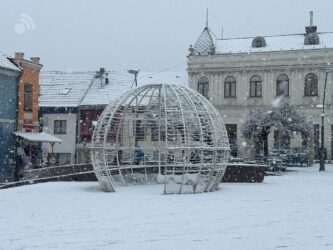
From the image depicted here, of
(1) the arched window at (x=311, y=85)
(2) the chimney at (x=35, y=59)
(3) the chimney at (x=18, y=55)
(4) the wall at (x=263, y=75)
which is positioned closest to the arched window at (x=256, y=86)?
(4) the wall at (x=263, y=75)

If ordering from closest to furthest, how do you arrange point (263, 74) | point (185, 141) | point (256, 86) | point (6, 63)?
point (185, 141)
point (6, 63)
point (263, 74)
point (256, 86)

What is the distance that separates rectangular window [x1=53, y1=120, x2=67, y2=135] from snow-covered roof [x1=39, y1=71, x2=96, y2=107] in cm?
119

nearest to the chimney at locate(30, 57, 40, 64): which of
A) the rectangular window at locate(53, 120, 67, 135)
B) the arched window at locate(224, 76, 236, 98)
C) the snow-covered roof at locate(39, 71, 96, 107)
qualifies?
the snow-covered roof at locate(39, 71, 96, 107)

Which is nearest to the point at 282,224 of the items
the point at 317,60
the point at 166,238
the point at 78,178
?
the point at 166,238

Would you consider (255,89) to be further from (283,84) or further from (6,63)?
(6,63)

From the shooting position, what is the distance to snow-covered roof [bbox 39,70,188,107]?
4016 cm

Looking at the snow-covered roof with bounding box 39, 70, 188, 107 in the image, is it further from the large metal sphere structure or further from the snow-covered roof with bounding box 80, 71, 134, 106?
the large metal sphere structure

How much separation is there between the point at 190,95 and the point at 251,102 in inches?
1066

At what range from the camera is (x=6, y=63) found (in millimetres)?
26875

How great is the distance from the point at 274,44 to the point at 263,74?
8.66 ft

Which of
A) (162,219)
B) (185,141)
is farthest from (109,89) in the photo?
(162,219)

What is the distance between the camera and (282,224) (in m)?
9.77

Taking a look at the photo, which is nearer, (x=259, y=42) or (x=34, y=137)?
(x=34, y=137)

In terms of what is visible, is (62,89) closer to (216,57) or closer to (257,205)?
(216,57)
